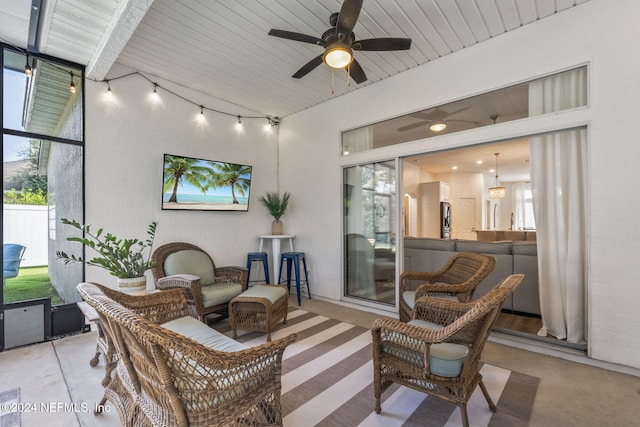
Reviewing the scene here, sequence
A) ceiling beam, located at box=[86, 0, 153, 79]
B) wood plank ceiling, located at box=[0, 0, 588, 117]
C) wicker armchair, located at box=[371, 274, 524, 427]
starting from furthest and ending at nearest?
wood plank ceiling, located at box=[0, 0, 588, 117] → ceiling beam, located at box=[86, 0, 153, 79] → wicker armchair, located at box=[371, 274, 524, 427]

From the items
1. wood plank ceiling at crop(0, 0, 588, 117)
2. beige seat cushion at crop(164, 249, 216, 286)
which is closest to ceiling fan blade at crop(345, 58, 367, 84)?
wood plank ceiling at crop(0, 0, 588, 117)

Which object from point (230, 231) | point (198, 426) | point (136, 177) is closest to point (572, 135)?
point (198, 426)

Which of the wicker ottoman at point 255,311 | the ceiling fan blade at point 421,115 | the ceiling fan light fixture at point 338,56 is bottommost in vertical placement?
the wicker ottoman at point 255,311

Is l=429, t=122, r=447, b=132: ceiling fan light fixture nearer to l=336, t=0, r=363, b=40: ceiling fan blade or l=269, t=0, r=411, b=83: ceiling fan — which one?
l=269, t=0, r=411, b=83: ceiling fan

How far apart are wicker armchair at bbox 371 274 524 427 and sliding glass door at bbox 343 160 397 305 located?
196 cm

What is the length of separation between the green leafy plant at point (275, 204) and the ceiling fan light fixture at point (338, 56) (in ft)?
9.24

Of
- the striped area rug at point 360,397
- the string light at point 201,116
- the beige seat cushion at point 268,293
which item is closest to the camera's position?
the striped area rug at point 360,397

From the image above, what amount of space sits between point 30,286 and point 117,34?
2.75 m

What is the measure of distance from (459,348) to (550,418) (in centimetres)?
78

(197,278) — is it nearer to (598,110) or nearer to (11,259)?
(11,259)

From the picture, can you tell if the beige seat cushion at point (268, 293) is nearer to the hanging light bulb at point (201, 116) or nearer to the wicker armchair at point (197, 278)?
the wicker armchair at point (197, 278)

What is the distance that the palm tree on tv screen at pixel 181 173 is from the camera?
12.7 feet

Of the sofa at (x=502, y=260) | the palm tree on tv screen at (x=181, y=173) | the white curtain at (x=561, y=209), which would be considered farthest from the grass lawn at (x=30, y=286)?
the white curtain at (x=561, y=209)

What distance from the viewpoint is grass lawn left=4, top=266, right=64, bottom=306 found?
9.61ft
